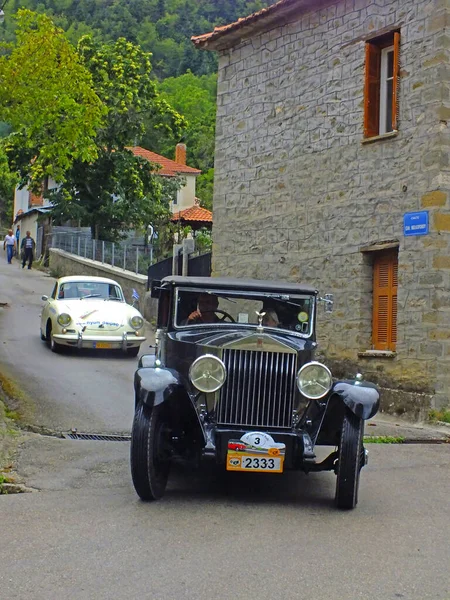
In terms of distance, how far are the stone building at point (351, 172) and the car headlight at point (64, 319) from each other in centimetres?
351

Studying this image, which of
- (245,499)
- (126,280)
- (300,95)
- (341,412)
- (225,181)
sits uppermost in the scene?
(300,95)

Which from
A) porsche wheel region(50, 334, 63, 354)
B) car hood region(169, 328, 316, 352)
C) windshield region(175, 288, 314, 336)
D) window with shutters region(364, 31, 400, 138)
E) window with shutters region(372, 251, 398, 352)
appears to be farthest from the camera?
porsche wheel region(50, 334, 63, 354)

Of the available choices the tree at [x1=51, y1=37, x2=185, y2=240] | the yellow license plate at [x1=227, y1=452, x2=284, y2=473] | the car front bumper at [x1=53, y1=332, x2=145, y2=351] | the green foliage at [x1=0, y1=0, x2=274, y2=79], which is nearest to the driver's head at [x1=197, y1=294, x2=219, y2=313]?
the yellow license plate at [x1=227, y1=452, x2=284, y2=473]

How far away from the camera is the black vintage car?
24.1 feet

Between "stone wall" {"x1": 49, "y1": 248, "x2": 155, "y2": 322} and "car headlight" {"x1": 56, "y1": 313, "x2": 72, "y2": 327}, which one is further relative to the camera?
"stone wall" {"x1": 49, "y1": 248, "x2": 155, "y2": 322}

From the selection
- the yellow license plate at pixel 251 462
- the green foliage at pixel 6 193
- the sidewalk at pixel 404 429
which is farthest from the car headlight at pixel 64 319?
the green foliage at pixel 6 193

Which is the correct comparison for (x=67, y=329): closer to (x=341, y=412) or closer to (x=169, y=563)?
(x=341, y=412)

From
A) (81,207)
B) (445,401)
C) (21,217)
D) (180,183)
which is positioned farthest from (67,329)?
(21,217)

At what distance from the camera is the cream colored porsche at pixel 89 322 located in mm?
17125

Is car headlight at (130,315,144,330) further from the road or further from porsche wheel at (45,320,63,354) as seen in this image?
the road

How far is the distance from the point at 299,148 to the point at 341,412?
9769 millimetres

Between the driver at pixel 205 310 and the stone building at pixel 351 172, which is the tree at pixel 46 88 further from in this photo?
the driver at pixel 205 310

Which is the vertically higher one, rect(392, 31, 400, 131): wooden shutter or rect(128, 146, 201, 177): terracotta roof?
rect(128, 146, 201, 177): terracotta roof

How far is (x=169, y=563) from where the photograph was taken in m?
5.66
